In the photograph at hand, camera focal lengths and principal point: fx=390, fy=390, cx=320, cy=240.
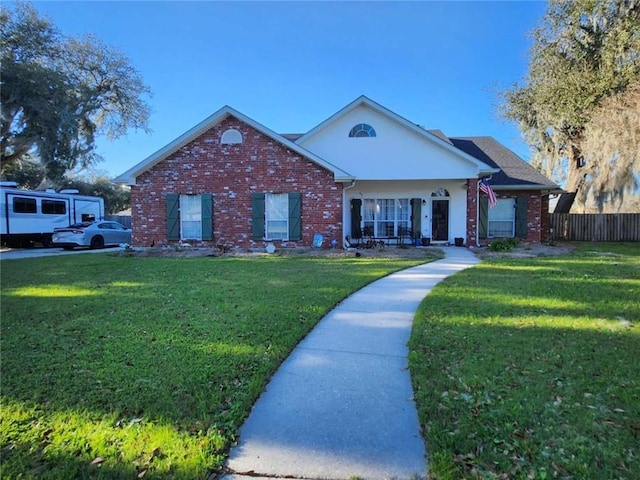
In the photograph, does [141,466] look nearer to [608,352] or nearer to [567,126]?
[608,352]

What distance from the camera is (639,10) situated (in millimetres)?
17750

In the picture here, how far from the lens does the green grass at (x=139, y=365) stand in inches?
97.7

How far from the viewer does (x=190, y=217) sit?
15.0 m

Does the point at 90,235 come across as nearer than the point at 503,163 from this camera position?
No

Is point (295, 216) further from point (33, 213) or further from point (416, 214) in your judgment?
point (33, 213)

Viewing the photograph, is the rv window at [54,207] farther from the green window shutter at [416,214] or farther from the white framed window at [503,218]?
the white framed window at [503,218]

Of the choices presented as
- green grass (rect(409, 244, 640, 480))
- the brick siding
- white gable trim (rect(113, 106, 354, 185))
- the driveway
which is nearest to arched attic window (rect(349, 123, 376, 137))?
white gable trim (rect(113, 106, 354, 185))

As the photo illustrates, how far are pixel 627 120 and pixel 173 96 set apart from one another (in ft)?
64.8

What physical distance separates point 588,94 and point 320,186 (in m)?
13.8

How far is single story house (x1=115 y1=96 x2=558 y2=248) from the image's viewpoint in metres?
14.4

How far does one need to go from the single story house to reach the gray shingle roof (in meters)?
0.09

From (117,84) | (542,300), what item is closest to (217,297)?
(542,300)

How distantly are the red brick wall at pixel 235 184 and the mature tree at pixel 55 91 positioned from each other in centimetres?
1062

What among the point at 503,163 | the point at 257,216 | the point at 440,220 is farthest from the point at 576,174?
the point at 257,216
